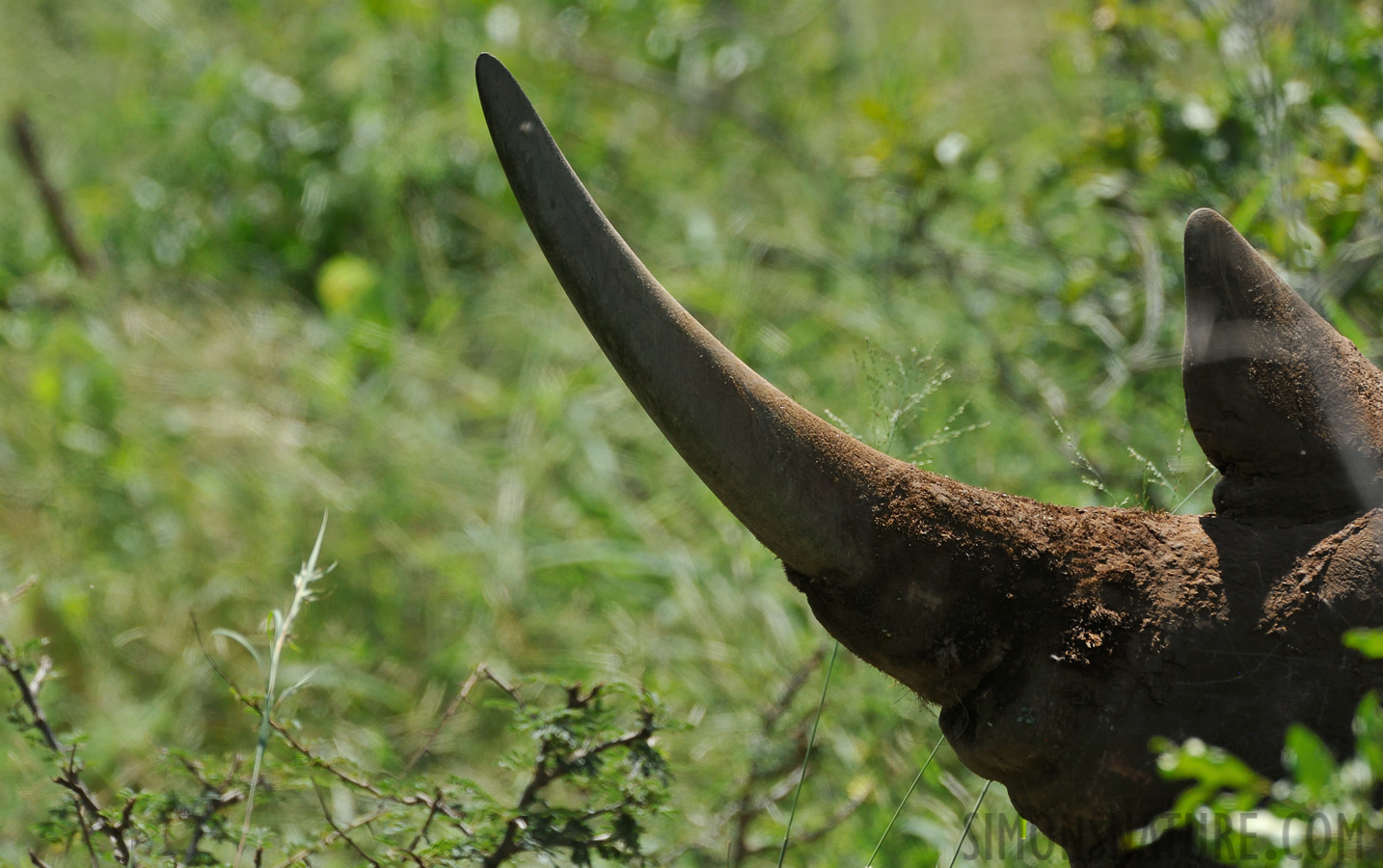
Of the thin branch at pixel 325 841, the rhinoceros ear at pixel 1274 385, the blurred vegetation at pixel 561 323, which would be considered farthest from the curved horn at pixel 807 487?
the thin branch at pixel 325 841

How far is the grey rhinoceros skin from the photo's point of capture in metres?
1.02

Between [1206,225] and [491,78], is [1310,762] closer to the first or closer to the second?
[1206,225]

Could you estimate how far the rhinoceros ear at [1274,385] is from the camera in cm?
112

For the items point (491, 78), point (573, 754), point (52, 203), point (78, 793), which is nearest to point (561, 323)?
point (52, 203)

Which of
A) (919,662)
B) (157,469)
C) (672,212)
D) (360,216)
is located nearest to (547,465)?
(157,469)

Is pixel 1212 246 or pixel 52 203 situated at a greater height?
pixel 1212 246

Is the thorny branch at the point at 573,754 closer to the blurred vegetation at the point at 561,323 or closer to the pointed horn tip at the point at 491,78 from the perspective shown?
the blurred vegetation at the point at 561,323

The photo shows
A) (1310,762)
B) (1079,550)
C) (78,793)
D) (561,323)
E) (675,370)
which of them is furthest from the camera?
(561,323)

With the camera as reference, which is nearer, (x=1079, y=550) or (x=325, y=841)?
(x=1079, y=550)

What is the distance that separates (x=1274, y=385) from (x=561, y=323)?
10.2 ft

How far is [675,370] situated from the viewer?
1011 millimetres

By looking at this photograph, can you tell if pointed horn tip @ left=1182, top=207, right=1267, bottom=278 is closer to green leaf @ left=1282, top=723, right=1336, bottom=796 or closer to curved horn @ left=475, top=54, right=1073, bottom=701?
curved horn @ left=475, top=54, right=1073, bottom=701

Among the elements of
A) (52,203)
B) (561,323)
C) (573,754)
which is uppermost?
(573,754)

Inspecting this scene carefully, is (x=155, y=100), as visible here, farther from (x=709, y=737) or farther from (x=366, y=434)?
(x=709, y=737)
